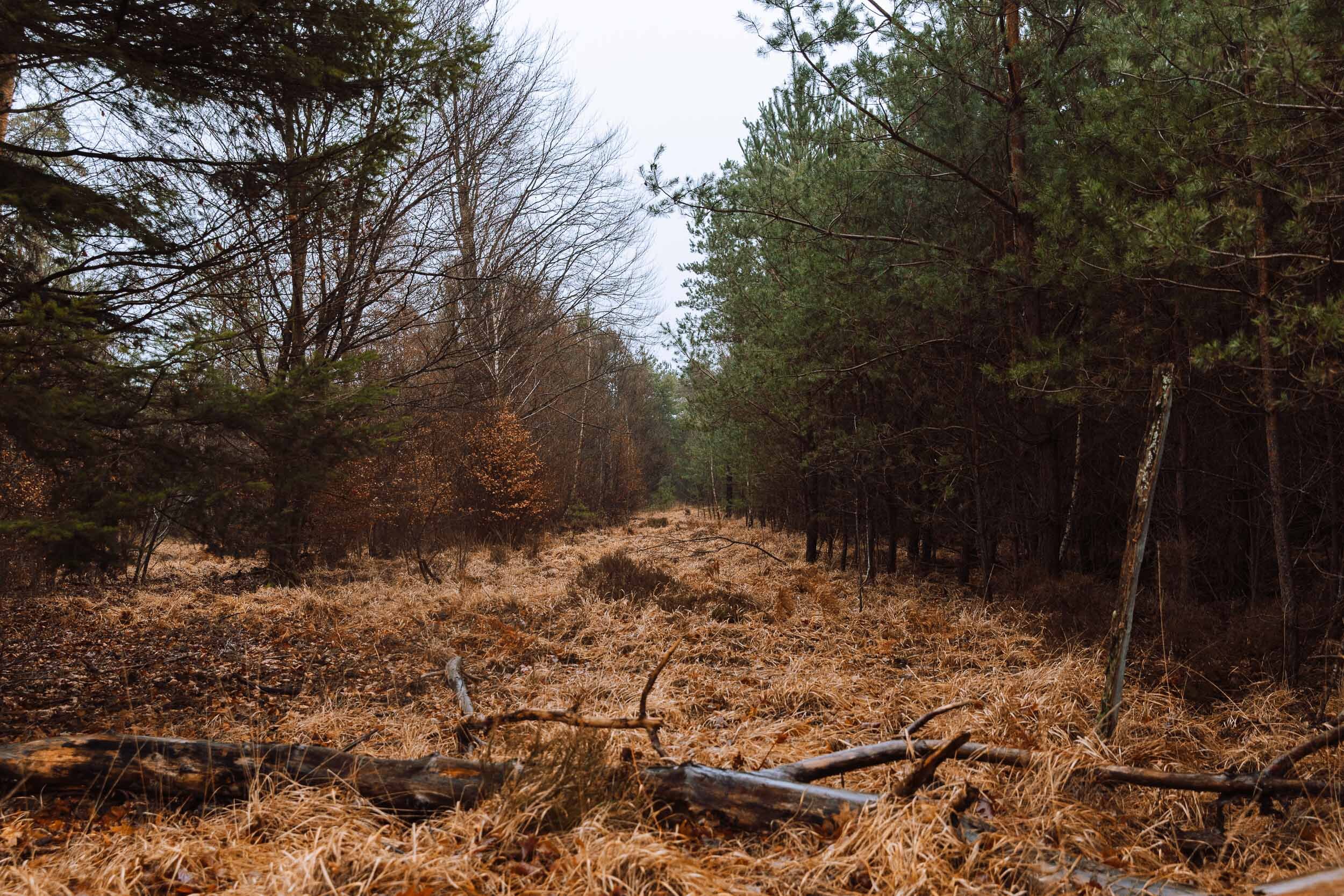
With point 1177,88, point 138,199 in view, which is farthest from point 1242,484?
point 138,199

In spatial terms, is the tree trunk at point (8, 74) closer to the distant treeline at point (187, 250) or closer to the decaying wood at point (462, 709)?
the distant treeline at point (187, 250)

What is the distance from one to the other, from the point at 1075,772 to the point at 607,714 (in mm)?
2262

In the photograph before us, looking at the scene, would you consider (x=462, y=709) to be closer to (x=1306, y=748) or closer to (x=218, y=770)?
(x=218, y=770)

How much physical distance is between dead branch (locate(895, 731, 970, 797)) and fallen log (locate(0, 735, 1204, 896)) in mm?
114

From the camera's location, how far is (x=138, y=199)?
4.33 m

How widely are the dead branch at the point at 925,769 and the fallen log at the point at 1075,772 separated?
23 mm

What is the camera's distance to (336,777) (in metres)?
2.54

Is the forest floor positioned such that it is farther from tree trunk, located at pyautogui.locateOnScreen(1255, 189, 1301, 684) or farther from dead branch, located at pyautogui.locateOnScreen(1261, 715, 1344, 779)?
tree trunk, located at pyautogui.locateOnScreen(1255, 189, 1301, 684)

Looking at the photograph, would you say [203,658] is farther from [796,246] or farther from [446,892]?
[796,246]

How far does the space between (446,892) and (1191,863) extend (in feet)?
7.74

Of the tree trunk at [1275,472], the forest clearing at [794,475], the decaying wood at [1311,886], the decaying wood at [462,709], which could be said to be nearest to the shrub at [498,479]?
the forest clearing at [794,475]

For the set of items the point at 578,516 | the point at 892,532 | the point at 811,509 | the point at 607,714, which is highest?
the point at 811,509

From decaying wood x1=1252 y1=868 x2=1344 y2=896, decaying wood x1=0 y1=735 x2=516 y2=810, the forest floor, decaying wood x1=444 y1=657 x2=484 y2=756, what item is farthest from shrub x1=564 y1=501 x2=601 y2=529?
decaying wood x1=1252 y1=868 x2=1344 y2=896

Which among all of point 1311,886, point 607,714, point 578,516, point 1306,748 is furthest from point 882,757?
point 578,516
